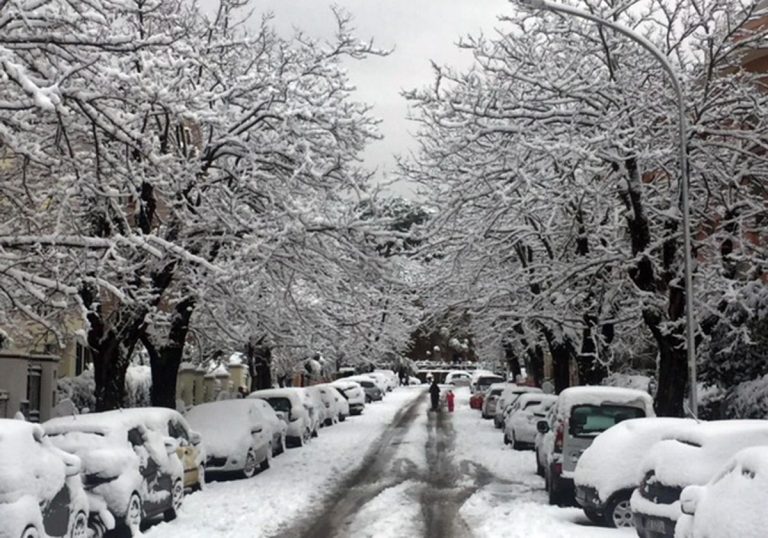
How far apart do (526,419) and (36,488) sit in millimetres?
17719

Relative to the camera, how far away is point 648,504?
35.6 feet

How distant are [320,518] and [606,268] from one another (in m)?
11.6

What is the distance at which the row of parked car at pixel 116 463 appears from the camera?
31.4ft

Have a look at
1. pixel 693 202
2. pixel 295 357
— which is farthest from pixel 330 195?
pixel 295 357

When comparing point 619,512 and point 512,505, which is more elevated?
point 619,512

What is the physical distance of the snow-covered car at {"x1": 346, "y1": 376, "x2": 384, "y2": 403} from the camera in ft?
191

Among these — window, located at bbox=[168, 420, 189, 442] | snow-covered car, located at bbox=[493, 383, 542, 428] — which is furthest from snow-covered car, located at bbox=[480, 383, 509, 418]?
window, located at bbox=[168, 420, 189, 442]

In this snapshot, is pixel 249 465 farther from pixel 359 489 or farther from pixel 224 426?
pixel 359 489

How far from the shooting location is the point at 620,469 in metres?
13.1

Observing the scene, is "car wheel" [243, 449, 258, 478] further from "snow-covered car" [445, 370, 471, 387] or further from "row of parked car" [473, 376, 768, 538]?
"snow-covered car" [445, 370, 471, 387]

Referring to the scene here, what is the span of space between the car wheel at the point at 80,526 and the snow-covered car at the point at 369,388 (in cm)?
4631

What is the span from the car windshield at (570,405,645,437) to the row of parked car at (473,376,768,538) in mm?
16

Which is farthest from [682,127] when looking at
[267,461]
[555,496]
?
[267,461]

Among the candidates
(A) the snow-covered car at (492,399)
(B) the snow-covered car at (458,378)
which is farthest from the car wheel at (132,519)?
(B) the snow-covered car at (458,378)
